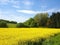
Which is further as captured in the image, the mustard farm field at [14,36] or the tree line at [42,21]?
the tree line at [42,21]

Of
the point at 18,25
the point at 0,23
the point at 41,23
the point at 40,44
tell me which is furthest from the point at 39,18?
the point at 40,44

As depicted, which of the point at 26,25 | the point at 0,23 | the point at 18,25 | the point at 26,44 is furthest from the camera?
the point at 26,25

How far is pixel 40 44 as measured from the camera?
44.7ft

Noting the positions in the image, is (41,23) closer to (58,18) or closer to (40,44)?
(58,18)

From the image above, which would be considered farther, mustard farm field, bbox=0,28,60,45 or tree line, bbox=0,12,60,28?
tree line, bbox=0,12,60,28

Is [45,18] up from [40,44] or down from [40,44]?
up

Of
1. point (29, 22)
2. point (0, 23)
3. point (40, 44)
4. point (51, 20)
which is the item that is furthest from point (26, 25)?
point (40, 44)

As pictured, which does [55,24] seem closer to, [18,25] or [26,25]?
[26,25]

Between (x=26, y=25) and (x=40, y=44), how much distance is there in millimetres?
15719

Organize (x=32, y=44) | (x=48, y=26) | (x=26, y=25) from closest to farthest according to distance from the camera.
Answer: (x=32, y=44) < (x=26, y=25) < (x=48, y=26)

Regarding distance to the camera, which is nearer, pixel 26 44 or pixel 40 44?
pixel 26 44

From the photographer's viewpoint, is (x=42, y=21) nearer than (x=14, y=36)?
No

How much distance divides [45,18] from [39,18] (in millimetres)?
927

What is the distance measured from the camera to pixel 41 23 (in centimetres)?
2822
